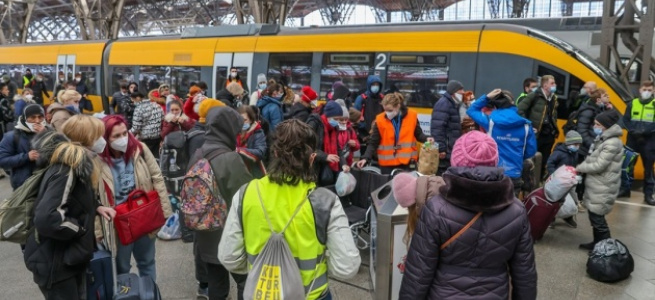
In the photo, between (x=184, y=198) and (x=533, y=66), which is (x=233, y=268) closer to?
(x=184, y=198)

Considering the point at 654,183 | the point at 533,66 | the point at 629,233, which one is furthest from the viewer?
the point at 533,66

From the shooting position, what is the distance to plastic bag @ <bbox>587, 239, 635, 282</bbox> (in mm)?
4281

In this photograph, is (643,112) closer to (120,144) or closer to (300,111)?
(300,111)

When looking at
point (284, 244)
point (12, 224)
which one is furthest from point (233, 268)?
point (12, 224)

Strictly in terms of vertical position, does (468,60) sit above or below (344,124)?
above

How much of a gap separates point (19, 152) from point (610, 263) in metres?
5.42

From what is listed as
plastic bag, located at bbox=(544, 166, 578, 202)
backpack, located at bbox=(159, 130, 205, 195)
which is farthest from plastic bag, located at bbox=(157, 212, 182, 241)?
plastic bag, located at bbox=(544, 166, 578, 202)

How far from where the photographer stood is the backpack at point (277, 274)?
85.4 inches

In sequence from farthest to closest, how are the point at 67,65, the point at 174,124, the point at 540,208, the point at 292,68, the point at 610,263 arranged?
the point at 67,65
the point at 292,68
the point at 174,124
the point at 540,208
the point at 610,263

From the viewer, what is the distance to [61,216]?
2.51m

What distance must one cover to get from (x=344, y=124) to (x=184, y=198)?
2386 millimetres

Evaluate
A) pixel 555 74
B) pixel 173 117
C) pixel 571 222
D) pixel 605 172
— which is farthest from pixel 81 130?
pixel 555 74

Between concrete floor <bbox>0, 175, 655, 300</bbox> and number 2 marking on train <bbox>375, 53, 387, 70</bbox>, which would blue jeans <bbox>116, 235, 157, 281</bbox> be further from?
number 2 marking on train <bbox>375, 53, 387, 70</bbox>

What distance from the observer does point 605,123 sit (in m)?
4.90
